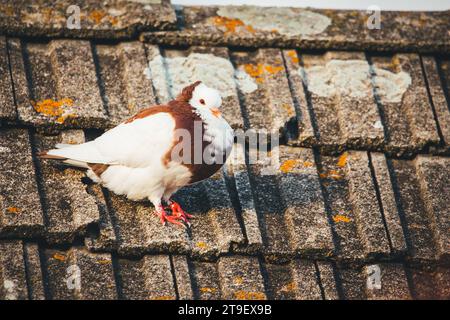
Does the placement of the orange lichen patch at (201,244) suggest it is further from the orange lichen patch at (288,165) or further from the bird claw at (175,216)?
the orange lichen patch at (288,165)

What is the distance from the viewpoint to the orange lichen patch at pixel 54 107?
5.37 metres

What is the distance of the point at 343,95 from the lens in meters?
5.92

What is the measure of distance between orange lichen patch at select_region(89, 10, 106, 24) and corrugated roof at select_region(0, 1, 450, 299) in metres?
0.11

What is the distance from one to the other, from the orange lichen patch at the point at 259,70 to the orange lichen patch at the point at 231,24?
0.31 m

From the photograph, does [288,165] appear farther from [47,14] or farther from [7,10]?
[7,10]

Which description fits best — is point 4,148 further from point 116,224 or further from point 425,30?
point 425,30

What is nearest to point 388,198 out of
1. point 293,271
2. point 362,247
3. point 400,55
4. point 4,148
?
point 362,247

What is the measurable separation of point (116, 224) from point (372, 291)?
4.17 ft

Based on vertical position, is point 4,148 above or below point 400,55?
below

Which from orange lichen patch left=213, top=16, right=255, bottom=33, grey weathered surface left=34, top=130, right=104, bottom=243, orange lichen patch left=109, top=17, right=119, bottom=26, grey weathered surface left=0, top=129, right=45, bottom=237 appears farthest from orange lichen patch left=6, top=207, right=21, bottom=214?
orange lichen patch left=213, top=16, right=255, bottom=33

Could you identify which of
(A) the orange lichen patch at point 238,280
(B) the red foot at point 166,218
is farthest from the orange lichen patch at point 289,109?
(A) the orange lichen patch at point 238,280

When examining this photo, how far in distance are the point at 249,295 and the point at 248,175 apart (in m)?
0.91

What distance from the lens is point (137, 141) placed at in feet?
17.1

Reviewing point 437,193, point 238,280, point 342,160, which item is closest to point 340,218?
point 342,160
